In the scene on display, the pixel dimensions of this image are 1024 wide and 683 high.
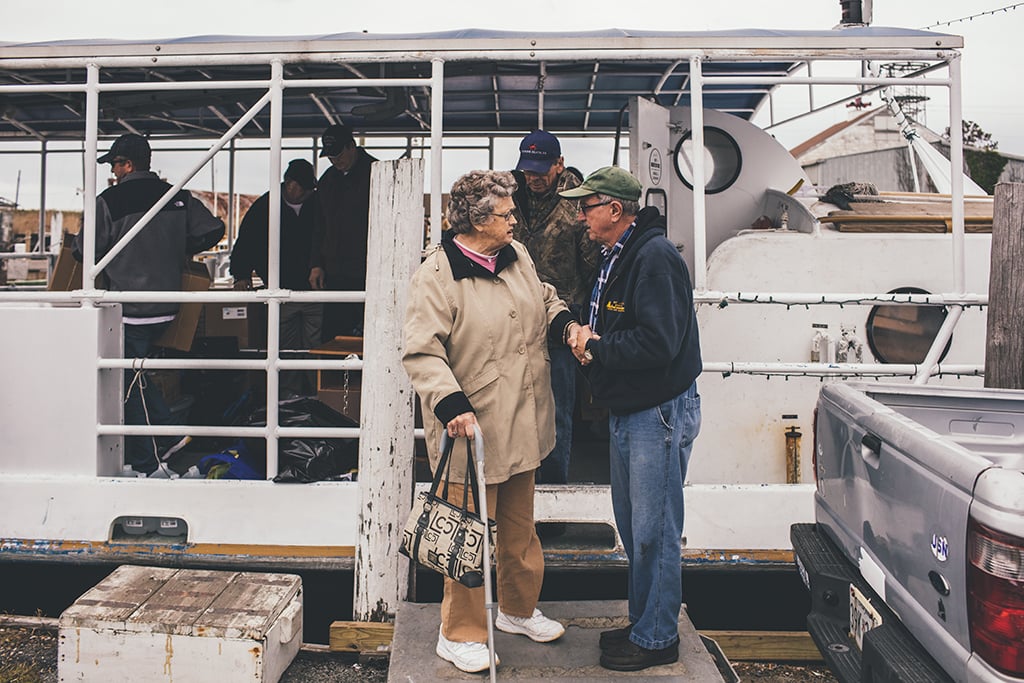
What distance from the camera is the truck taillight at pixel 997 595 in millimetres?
2082

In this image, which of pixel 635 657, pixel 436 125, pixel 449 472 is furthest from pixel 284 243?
pixel 635 657

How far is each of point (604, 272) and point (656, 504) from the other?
888 millimetres

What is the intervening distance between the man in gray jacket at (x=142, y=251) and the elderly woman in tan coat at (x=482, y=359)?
97.7 inches

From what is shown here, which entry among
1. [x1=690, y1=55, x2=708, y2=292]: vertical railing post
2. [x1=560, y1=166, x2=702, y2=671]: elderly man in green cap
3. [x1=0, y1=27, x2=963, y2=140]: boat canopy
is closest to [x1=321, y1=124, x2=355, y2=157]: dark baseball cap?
[x1=0, y1=27, x2=963, y2=140]: boat canopy

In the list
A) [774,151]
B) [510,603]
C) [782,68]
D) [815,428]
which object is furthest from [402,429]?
[774,151]

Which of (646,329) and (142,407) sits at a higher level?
(646,329)

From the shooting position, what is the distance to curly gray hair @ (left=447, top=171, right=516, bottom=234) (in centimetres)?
320

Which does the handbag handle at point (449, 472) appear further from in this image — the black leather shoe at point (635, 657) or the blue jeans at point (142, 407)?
the blue jeans at point (142, 407)

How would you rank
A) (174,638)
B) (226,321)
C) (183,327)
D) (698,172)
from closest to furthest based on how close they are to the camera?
(174,638) < (698,172) < (183,327) < (226,321)

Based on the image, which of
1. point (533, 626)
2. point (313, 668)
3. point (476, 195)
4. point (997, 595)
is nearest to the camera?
point (997, 595)

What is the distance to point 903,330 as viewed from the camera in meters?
4.81

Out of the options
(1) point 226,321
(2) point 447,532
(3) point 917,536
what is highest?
(1) point 226,321

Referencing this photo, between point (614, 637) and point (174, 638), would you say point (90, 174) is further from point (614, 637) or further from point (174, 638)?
point (614, 637)

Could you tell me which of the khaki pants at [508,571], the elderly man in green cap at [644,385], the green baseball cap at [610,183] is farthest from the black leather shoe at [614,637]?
the green baseball cap at [610,183]
